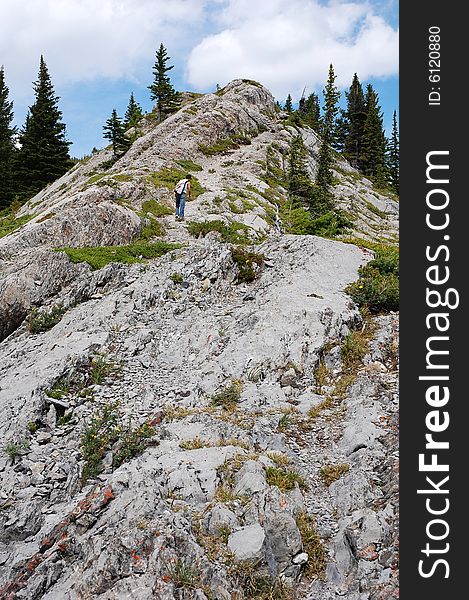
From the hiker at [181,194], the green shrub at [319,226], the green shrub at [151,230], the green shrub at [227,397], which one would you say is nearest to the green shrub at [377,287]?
the green shrub at [227,397]

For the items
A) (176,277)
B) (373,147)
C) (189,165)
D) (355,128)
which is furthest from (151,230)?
(355,128)

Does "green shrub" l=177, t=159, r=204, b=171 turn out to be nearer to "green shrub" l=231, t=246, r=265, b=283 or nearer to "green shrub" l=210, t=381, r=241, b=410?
"green shrub" l=231, t=246, r=265, b=283

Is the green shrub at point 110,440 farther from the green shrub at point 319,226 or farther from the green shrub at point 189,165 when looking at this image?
the green shrub at point 189,165

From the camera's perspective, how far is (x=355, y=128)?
285 feet

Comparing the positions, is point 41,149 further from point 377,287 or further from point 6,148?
point 377,287

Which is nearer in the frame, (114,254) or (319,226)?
(114,254)

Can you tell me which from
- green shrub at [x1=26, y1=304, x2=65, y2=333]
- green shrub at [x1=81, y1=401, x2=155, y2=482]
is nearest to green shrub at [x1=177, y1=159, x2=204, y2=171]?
green shrub at [x1=26, y1=304, x2=65, y2=333]

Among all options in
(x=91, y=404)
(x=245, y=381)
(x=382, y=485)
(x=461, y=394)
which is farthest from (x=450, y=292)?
(x=91, y=404)

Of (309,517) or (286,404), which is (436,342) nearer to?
(309,517)

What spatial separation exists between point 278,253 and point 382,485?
12.3m

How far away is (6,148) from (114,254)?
43.0 metres

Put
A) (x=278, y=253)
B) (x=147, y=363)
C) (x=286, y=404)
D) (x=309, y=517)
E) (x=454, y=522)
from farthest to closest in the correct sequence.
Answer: (x=278, y=253), (x=147, y=363), (x=286, y=404), (x=309, y=517), (x=454, y=522)

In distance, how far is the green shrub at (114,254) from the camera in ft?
66.4

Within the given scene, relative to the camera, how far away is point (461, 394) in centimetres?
640
